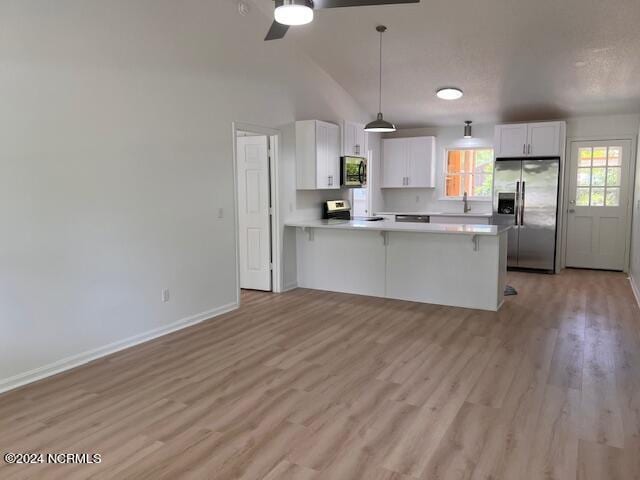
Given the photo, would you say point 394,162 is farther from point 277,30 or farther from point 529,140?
point 277,30

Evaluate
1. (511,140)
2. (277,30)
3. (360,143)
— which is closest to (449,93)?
(360,143)

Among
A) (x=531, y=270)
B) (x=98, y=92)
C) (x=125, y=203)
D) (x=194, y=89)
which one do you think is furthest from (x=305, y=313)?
(x=531, y=270)

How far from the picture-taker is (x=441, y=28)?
4.88m

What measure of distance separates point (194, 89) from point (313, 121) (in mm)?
1782

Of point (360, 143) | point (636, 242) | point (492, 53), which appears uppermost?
point (492, 53)

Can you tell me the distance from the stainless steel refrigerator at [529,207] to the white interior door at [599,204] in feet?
2.05

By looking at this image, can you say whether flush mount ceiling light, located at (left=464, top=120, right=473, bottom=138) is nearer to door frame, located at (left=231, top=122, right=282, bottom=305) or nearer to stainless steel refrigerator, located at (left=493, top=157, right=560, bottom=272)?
stainless steel refrigerator, located at (left=493, top=157, right=560, bottom=272)

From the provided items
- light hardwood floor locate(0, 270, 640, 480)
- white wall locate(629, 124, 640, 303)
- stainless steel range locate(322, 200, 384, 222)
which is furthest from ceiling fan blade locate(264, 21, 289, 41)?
white wall locate(629, 124, 640, 303)

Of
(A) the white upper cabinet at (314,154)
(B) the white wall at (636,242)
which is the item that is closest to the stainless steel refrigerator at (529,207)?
(B) the white wall at (636,242)

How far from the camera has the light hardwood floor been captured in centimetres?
226

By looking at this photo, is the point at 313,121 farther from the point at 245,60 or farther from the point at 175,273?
the point at 175,273

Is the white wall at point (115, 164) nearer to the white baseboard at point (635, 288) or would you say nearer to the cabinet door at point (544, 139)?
the cabinet door at point (544, 139)

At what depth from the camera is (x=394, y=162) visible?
8234 mm

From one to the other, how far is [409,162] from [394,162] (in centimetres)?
27
